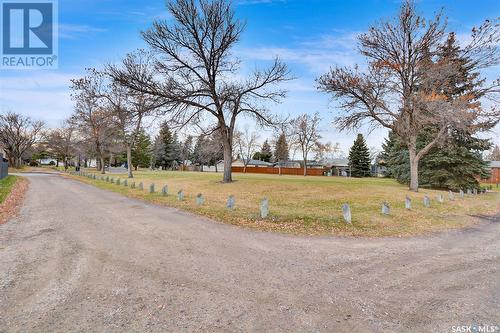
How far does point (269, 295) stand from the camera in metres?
3.94

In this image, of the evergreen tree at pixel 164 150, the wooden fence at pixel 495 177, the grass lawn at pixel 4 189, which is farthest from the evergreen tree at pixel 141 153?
the wooden fence at pixel 495 177

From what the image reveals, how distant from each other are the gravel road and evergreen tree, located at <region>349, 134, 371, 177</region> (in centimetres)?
5092

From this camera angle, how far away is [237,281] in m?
4.41

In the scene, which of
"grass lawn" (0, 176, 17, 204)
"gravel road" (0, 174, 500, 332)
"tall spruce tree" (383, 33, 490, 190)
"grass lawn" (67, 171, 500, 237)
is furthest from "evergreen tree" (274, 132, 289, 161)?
"gravel road" (0, 174, 500, 332)

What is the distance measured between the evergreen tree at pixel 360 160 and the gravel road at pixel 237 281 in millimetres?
50920

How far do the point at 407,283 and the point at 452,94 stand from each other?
83.3ft

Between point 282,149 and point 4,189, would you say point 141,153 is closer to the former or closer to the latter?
point 282,149

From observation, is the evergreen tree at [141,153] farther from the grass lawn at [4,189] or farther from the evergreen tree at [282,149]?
the grass lawn at [4,189]

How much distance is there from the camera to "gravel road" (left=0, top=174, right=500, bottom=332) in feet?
10.8

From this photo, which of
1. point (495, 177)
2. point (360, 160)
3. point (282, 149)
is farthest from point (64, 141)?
point (495, 177)

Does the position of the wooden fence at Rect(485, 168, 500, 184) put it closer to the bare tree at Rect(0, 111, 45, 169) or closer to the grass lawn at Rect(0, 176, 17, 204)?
the grass lawn at Rect(0, 176, 17, 204)

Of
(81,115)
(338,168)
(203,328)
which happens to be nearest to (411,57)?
(203,328)

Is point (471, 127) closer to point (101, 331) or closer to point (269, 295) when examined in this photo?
point (269, 295)

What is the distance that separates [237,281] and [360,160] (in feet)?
185
